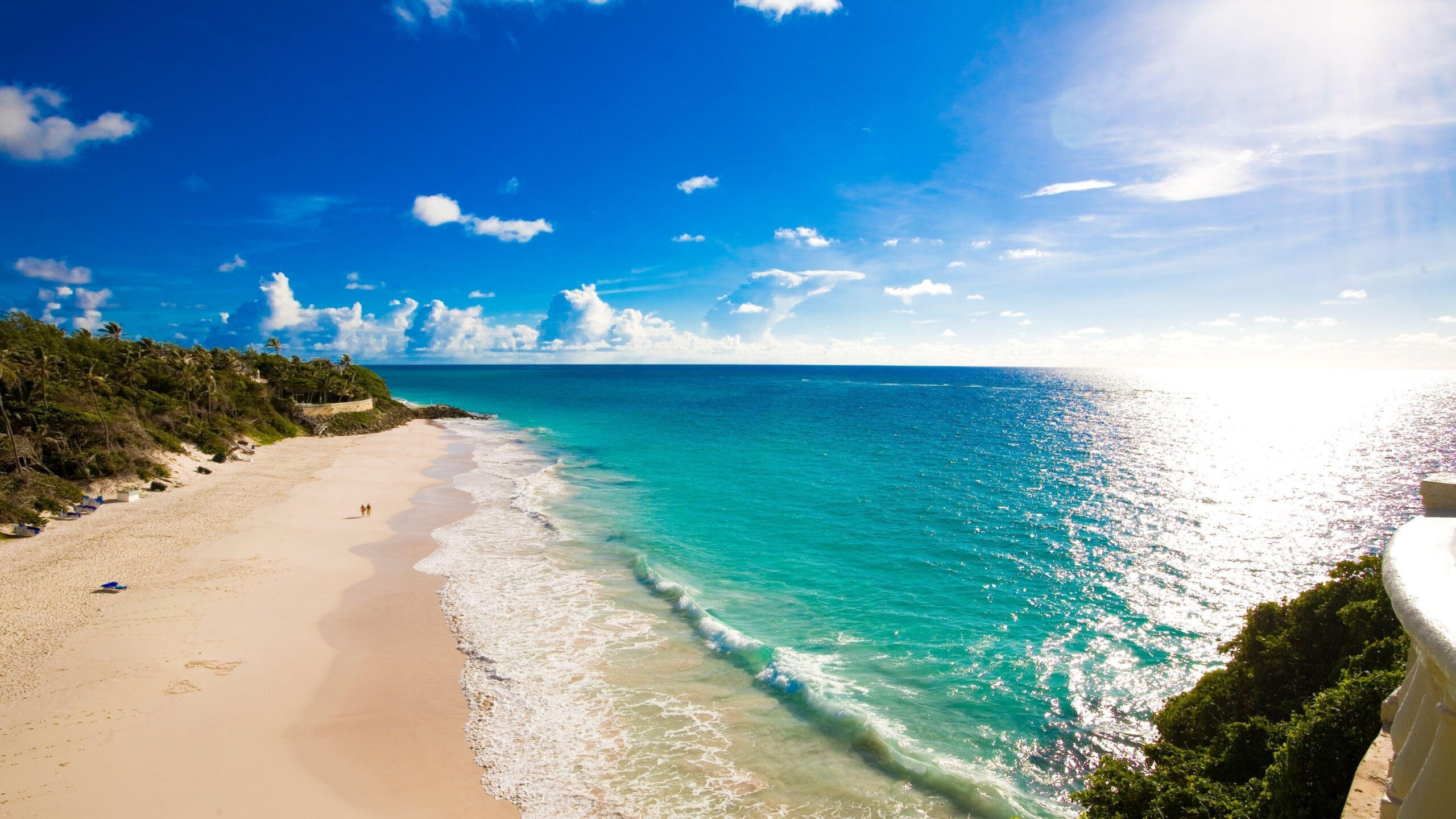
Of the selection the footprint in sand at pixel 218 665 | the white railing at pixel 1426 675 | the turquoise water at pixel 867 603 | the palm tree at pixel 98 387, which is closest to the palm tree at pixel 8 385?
the palm tree at pixel 98 387

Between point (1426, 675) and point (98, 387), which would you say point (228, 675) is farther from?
point (98, 387)

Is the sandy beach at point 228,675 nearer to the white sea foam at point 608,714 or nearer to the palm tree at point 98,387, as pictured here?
the white sea foam at point 608,714

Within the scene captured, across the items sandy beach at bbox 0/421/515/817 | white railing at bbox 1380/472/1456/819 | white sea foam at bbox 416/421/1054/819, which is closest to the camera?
white railing at bbox 1380/472/1456/819

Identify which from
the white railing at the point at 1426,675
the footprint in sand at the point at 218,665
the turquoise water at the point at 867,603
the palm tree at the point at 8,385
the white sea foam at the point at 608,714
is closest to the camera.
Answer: the white railing at the point at 1426,675

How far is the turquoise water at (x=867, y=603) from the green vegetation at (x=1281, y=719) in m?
3.63

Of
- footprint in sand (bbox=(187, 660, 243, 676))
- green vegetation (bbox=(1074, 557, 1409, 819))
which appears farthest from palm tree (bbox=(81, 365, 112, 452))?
green vegetation (bbox=(1074, 557, 1409, 819))

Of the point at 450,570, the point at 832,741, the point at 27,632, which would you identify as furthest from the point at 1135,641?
the point at 27,632

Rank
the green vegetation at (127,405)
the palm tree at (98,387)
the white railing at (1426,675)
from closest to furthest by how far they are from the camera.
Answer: the white railing at (1426,675)
the green vegetation at (127,405)
the palm tree at (98,387)

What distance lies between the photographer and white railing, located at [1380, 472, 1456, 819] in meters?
3.70

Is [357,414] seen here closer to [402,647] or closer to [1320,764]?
[402,647]

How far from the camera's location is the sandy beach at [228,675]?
1291 centimetres

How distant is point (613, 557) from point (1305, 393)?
829ft

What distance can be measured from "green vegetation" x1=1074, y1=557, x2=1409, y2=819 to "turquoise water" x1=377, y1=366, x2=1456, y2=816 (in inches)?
143

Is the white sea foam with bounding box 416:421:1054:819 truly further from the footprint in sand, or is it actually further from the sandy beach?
the footprint in sand
